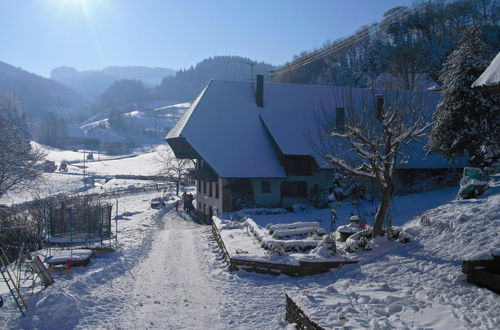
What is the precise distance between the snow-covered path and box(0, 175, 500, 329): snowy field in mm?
26

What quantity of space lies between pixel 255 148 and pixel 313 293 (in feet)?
72.7

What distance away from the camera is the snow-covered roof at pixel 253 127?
28.7 m

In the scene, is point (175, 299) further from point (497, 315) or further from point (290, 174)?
point (290, 174)

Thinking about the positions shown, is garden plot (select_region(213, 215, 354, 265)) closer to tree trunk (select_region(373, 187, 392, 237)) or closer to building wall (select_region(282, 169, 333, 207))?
tree trunk (select_region(373, 187, 392, 237))

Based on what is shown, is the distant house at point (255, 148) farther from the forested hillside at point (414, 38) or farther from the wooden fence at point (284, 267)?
the forested hillside at point (414, 38)

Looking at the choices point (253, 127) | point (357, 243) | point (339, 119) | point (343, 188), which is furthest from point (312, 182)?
point (357, 243)

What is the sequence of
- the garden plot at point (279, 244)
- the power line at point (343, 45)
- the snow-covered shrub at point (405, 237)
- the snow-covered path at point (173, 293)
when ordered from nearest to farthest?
the snow-covered path at point (173, 293) → the snow-covered shrub at point (405, 237) → the garden plot at point (279, 244) → the power line at point (343, 45)

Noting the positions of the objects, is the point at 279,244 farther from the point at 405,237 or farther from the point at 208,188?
the point at 208,188

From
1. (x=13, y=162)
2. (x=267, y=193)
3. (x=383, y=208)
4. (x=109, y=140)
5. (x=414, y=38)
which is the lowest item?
(x=267, y=193)

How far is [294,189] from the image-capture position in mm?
29766

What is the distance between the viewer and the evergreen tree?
2120 cm

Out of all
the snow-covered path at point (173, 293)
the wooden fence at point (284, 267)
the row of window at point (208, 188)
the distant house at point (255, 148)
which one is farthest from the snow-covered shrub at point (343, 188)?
the wooden fence at point (284, 267)

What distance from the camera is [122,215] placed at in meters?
38.2

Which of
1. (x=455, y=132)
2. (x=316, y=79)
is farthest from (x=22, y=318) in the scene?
(x=316, y=79)
